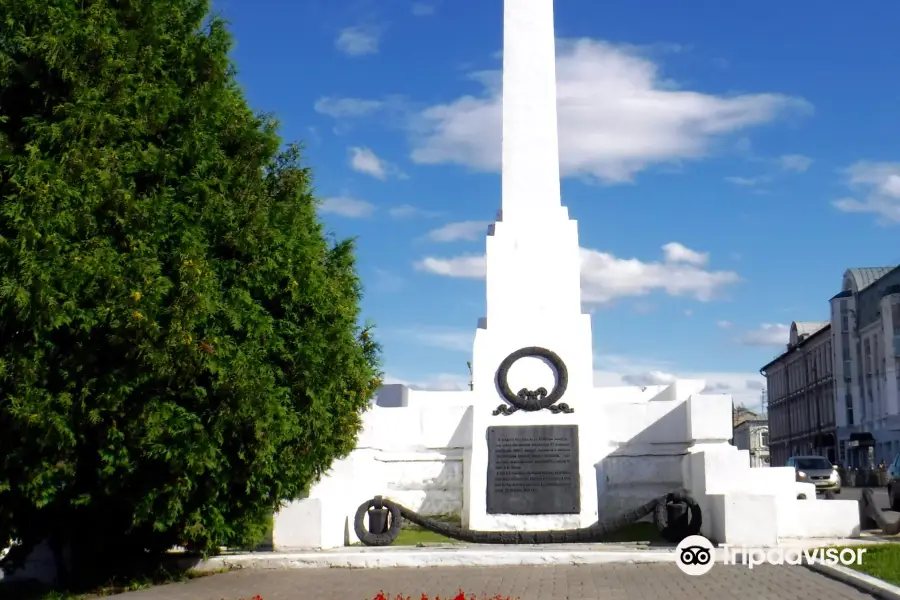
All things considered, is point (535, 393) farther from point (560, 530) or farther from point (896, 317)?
point (896, 317)

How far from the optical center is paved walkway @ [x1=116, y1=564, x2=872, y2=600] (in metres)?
9.83

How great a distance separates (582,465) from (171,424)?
741cm

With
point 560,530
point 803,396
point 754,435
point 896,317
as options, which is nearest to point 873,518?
point 560,530

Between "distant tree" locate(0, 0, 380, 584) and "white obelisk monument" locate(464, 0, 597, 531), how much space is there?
4.88 metres

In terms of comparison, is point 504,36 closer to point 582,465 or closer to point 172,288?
point 582,465

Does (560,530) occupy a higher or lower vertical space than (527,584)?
higher

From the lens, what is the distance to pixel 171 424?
392 inches

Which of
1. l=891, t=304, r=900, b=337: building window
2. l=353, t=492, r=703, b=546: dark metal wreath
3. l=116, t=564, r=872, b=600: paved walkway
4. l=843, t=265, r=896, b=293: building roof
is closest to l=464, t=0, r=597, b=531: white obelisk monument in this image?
l=353, t=492, r=703, b=546: dark metal wreath

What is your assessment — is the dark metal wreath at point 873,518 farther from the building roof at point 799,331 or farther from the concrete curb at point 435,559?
the building roof at point 799,331

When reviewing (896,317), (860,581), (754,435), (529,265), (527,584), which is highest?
(896,317)

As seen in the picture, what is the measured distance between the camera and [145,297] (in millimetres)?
9703

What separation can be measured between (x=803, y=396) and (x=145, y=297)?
71.0 meters

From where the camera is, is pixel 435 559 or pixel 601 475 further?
pixel 601 475

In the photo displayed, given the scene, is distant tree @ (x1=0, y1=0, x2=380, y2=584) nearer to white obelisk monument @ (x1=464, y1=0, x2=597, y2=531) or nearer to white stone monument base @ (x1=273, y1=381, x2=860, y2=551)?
white stone monument base @ (x1=273, y1=381, x2=860, y2=551)
